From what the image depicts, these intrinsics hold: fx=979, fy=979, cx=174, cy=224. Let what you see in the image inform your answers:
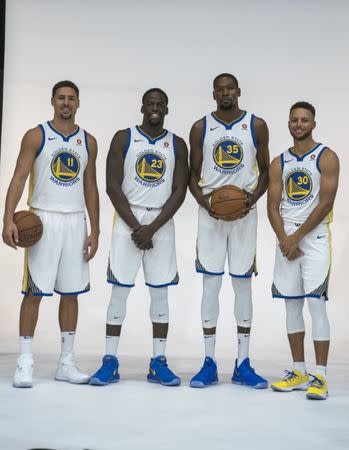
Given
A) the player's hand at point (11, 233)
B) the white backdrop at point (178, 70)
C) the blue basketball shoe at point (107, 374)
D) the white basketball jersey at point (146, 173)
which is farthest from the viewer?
the white backdrop at point (178, 70)

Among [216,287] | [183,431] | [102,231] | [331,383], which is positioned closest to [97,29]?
[102,231]

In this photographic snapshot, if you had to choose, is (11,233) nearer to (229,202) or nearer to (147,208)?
(147,208)

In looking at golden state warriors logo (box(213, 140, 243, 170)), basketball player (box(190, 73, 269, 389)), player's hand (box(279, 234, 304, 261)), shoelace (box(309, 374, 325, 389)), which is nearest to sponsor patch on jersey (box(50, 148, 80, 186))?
basketball player (box(190, 73, 269, 389))

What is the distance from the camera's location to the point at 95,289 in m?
7.93

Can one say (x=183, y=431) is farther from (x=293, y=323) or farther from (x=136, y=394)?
(x=293, y=323)

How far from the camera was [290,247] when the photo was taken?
534 cm

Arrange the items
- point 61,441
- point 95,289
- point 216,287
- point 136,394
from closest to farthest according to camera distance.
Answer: point 61,441
point 136,394
point 216,287
point 95,289

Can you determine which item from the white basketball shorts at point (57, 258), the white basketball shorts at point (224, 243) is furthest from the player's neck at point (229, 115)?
the white basketball shorts at point (57, 258)

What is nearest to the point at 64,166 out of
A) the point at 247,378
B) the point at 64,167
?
the point at 64,167

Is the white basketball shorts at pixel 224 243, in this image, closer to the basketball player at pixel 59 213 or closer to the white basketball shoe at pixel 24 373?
the basketball player at pixel 59 213

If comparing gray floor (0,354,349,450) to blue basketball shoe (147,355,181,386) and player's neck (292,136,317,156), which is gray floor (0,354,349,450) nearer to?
blue basketball shoe (147,355,181,386)

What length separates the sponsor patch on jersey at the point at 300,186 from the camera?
17.7ft

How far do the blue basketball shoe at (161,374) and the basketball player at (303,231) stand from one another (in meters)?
0.56

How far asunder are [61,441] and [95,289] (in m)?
3.87
